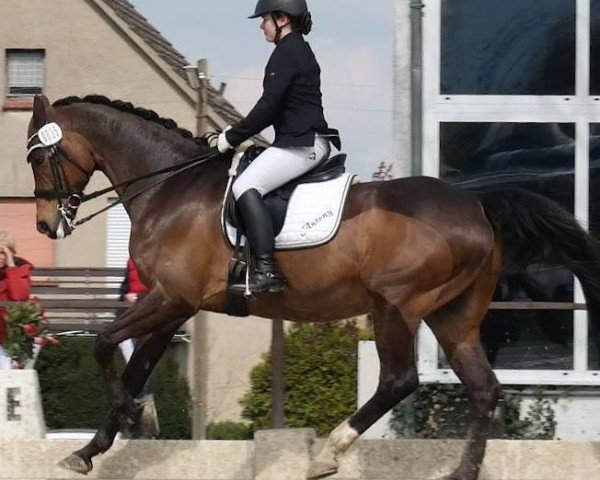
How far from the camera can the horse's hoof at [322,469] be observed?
8.46m

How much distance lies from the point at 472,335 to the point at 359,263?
0.87 m

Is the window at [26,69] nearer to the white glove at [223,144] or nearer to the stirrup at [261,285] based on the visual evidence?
the white glove at [223,144]

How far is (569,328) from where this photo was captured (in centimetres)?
1121

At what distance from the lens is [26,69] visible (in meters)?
19.5

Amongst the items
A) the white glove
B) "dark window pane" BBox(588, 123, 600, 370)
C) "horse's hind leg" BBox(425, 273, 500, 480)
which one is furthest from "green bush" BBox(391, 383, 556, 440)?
the white glove

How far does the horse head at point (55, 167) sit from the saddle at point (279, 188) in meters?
1.08

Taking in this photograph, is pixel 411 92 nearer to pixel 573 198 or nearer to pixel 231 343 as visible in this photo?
pixel 573 198

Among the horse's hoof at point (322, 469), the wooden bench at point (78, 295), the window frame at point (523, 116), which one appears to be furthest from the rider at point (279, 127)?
the wooden bench at point (78, 295)

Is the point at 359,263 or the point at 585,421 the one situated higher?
the point at 359,263

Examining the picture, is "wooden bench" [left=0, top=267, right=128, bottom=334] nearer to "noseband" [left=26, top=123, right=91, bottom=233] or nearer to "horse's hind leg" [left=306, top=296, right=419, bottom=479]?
"noseband" [left=26, top=123, right=91, bottom=233]

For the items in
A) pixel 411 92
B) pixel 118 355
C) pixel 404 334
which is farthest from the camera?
pixel 118 355

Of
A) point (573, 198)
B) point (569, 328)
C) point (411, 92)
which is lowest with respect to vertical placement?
point (569, 328)

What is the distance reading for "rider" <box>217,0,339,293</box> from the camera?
8.62 meters

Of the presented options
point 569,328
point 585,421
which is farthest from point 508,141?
point 585,421
